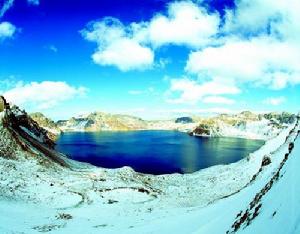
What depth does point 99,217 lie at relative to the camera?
4091 cm

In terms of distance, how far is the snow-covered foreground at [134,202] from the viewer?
736 inches

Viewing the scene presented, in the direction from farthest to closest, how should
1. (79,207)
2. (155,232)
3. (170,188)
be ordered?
(170,188) → (79,207) → (155,232)

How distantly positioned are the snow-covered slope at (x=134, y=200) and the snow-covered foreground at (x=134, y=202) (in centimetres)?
5

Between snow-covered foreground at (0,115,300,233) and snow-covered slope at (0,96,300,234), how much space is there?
50mm

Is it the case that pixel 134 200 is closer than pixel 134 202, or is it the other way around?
pixel 134 202

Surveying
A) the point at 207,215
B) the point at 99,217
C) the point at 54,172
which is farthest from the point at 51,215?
the point at 54,172

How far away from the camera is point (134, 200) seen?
51.6 meters

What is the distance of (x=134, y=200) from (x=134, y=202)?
0.97 m

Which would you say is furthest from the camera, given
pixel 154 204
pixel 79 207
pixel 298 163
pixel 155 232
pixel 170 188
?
pixel 170 188

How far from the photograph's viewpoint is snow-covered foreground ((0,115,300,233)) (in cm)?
1868

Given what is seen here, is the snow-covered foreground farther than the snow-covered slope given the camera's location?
No

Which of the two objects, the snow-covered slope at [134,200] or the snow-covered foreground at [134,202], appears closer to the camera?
the snow-covered foreground at [134,202]

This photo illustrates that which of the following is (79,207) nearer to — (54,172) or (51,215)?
(51,215)

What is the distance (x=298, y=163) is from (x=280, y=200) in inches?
194
